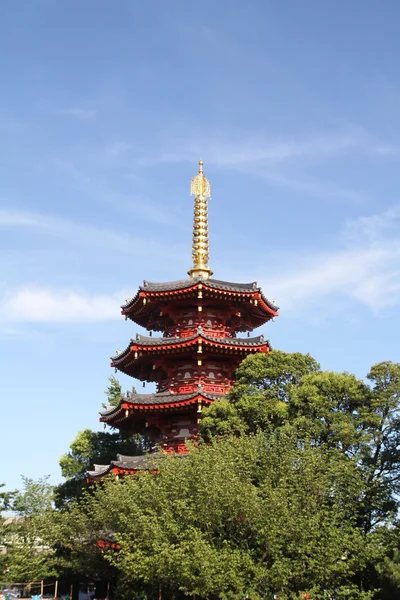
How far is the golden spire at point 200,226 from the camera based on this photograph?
34625 mm

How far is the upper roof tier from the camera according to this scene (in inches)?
1243

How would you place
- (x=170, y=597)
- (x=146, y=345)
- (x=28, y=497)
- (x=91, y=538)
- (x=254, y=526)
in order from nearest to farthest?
(x=254, y=526), (x=170, y=597), (x=91, y=538), (x=146, y=345), (x=28, y=497)

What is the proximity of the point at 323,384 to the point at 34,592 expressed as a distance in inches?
751

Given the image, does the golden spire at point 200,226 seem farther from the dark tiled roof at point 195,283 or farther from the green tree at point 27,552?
the green tree at point 27,552

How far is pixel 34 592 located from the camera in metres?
32.6

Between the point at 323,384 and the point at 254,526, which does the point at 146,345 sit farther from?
the point at 254,526

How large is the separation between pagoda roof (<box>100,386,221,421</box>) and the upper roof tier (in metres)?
3.85

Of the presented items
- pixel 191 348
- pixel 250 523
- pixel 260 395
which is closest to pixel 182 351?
pixel 191 348

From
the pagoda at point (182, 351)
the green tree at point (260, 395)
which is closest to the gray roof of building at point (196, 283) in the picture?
the pagoda at point (182, 351)

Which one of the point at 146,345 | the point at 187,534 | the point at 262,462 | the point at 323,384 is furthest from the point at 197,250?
the point at 187,534

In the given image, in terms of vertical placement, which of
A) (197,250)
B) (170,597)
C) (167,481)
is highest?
(197,250)

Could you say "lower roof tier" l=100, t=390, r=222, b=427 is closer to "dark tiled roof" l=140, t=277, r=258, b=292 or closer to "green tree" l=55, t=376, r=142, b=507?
"dark tiled roof" l=140, t=277, r=258, b=292

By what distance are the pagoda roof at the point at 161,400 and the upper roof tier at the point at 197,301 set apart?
385cm

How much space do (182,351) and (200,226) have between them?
28.2 ft
